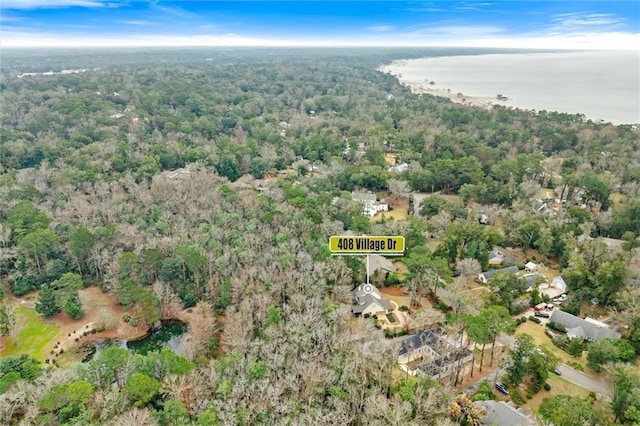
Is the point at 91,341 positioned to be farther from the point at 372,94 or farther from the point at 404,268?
the point at 372,94

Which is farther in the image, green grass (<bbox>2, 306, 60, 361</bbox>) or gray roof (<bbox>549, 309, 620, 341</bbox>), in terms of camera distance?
green grass (<bbox>2, 306, 60, 361</bbox>)

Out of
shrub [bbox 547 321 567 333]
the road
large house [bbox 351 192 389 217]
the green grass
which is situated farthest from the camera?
large house [bbox 351 192 389 217]

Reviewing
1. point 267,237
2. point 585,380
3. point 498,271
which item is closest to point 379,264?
point 498,271

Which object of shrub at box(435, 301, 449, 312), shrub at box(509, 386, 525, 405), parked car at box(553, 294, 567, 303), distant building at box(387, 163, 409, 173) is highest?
distant building at box(387, 163, 409, 173)

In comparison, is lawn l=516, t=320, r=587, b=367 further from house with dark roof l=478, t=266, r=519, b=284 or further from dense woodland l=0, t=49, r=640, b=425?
house with dark roof l=478, t=266, r=519, b=284

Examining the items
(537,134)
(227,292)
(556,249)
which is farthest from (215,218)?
A: (537,134)

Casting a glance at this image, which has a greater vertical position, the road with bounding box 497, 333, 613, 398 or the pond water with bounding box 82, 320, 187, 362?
the road with bounding box 497, 333, 613, 398

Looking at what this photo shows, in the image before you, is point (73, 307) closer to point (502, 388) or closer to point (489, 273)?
point (502, 388)

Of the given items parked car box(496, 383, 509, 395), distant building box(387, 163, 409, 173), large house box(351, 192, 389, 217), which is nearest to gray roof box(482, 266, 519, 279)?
parked car box(496, 383, 509, 395)
